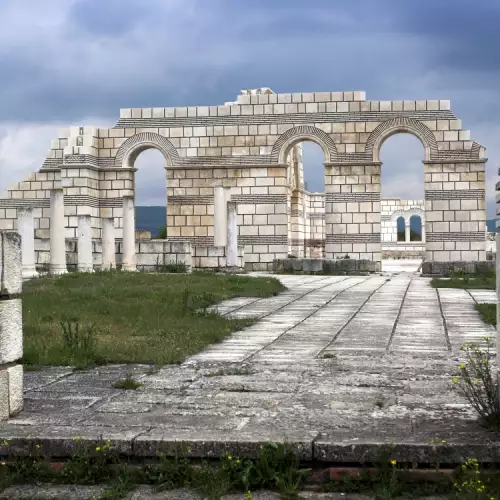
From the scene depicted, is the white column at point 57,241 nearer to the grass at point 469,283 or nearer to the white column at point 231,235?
the white column at point 231,235

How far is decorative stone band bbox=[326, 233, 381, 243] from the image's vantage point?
2281 cm

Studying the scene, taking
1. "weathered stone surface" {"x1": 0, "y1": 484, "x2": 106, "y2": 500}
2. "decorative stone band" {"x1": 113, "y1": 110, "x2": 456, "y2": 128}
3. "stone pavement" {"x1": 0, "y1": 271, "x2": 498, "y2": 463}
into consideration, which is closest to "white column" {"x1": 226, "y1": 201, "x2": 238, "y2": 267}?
"decorative stone band" {"x1": 113, "y1": 110, "x2": 456, "y2": 128}

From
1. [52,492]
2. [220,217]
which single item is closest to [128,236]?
A: [220,217]

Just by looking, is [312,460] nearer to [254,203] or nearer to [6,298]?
[6,298]

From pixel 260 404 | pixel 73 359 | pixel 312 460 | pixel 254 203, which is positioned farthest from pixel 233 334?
pixel 254 203

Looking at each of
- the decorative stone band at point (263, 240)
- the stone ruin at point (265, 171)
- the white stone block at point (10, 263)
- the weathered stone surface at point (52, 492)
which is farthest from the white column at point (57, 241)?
the weathered stone surface at point (52, 492)

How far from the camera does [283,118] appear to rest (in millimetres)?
23375

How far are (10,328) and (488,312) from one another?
7.19 m

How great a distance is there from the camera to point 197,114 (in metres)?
23.9

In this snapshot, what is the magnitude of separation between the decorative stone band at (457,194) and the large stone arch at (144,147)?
7523 mm

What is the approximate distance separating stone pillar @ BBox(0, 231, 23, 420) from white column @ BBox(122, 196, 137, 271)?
45.7 ft

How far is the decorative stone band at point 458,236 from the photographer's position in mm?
22359

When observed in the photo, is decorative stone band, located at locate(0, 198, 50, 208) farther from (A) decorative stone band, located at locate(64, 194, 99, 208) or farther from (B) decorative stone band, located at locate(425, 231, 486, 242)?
(B) decorative stone band, located at locate(425, 231, 486, 242)

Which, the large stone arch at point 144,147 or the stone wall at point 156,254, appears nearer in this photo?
the stone wall at point 156,254
